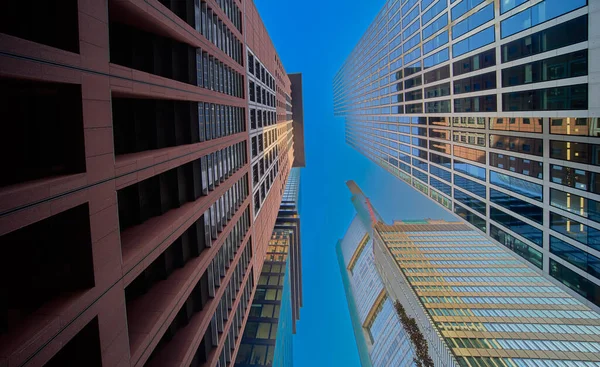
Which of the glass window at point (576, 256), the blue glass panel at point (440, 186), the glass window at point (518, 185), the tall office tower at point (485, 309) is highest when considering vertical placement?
the glass window at point (518, 185)

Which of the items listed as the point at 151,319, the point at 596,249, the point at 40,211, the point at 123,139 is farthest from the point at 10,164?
the point at 596,249

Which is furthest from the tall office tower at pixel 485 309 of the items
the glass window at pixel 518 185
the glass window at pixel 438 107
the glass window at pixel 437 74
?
the glass window at pixel 437 74

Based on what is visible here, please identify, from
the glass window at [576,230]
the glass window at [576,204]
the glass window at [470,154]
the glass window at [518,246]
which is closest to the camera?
the glass window at [576,204]

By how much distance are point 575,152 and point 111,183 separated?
28.8 metres

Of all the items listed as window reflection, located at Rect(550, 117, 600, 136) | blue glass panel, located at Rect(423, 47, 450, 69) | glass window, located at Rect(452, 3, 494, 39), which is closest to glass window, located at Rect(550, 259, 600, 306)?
window reflection, located at Rect(550, 117, 600, 136)

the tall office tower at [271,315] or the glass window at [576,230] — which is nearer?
the glass window at [576,230]

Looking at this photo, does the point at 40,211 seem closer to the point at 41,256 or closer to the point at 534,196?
the point at 41,256

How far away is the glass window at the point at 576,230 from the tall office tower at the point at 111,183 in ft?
90.1

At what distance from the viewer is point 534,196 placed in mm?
25016

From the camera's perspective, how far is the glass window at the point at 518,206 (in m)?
24.9

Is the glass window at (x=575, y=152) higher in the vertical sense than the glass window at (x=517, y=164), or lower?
higher

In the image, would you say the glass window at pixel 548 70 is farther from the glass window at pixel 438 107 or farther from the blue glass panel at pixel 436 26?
the blue glass panel at pixel 436 26

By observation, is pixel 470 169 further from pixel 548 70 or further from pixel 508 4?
pixel 508 4

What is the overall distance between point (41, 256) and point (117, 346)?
4.76m
